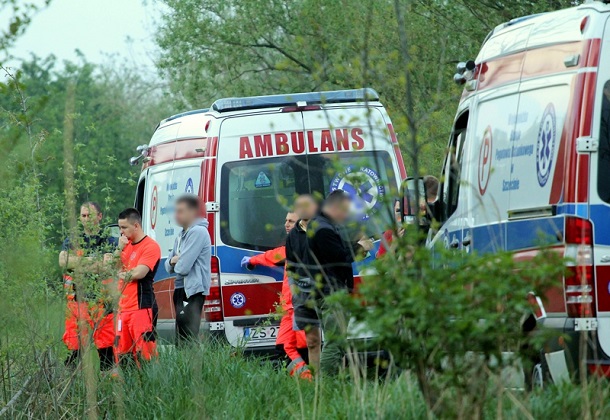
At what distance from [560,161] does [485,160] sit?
1.21 metres

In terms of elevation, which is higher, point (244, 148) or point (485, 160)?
point (244, 148)

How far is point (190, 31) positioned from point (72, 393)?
1852 centimetres

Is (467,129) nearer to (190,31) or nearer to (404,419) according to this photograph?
(404,419)

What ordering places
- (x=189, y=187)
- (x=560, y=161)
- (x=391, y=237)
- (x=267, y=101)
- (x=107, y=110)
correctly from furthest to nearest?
1. (x=107, y=110)
2. (x=189, y=187)
3. (x=267, y=101)
4. (x=391, y=237)
5. (x=560, y=161)

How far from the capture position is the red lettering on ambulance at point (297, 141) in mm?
12016

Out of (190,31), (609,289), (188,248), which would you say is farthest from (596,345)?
(190,31)

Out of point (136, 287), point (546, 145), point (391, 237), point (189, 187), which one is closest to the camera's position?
point (546, 145)

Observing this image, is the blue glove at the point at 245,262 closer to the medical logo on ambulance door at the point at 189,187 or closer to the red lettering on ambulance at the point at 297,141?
the red lettering on ambulance at the point at 297,141

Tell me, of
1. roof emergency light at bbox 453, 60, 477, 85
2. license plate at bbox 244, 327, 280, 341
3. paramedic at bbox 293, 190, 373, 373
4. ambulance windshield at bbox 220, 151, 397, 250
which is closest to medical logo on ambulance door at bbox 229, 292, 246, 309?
license plate at bbox 244, 327, 280, 341

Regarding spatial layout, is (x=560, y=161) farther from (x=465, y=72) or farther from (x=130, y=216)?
(x=130, y=216)

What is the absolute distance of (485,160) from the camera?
8492mm

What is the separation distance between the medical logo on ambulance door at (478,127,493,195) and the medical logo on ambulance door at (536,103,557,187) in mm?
741

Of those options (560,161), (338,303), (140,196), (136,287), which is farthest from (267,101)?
(338,303)

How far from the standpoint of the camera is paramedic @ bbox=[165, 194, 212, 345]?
11469 millimetres
